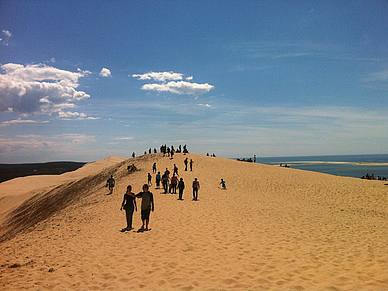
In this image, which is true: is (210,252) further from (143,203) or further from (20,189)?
(20,189)

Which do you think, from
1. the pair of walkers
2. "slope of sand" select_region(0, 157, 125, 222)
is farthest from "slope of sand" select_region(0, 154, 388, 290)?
"slope of sand" select_region(0, 157, 125, 222)

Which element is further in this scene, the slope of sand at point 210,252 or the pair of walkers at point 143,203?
the pair of walkers at point 143,203

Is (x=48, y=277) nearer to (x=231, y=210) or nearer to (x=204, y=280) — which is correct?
(x=204, y=280)

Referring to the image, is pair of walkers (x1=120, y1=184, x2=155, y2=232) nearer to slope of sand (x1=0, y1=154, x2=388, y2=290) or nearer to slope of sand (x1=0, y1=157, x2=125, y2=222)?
slope of sand (x1=0, y1=154, x2=388, y2=290)

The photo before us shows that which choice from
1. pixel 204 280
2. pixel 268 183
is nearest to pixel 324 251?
pixel 204 280

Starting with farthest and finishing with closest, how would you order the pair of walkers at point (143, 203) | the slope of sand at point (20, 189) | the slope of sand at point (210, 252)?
the slope of sand at point (20, 189)
the pair of walkers at point (143, 203)
the slope of sand at point (210, 252)

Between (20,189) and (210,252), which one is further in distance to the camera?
(20,189)

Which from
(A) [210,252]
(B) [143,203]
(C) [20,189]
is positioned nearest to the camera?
(A) [210,252]

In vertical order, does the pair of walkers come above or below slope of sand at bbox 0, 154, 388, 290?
above

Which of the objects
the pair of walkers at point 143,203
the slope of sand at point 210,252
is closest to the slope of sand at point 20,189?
the slope of sand at point 210,252

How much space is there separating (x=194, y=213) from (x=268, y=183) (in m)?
17.5

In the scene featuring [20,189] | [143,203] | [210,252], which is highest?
[143,203]

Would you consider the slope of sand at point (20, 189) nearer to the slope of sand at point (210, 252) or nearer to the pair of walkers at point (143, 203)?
the slope of sand at point (210, 252)

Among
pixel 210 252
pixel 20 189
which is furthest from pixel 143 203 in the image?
pixel 20 189
